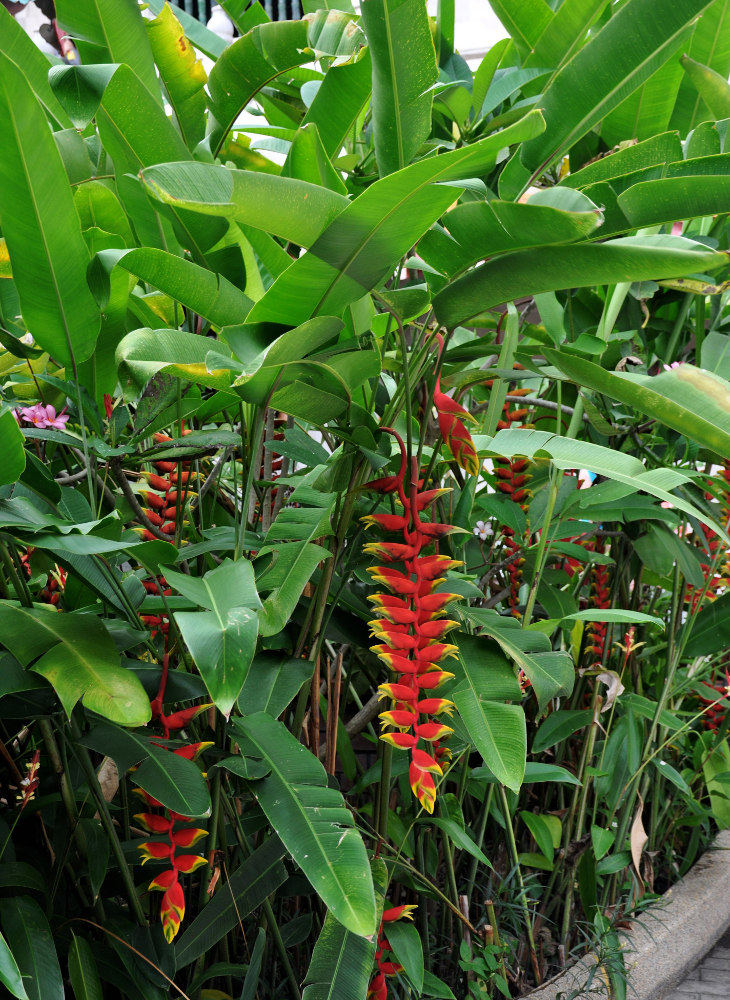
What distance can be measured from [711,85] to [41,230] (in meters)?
0.87

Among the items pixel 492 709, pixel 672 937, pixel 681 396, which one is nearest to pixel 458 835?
pixel 492 709

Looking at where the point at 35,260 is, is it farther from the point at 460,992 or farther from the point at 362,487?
the point at 460,992

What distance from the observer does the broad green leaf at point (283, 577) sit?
2.37ft

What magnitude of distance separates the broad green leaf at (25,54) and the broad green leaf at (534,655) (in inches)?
26.8

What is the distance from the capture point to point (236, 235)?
86 cm

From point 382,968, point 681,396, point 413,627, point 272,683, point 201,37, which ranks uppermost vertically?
point 201,37

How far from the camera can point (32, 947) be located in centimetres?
79

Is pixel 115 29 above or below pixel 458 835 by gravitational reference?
above

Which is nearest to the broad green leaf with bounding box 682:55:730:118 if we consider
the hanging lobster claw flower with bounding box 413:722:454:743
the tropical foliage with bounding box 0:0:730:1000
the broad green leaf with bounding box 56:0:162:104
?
the tropical foliage with bounding box 0:0:730:1000

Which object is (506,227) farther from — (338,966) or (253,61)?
(338,966)

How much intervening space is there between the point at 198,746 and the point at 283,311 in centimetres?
40

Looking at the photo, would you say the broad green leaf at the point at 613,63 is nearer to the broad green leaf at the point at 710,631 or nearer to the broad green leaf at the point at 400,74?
the broad green leaf at the point at 400,74

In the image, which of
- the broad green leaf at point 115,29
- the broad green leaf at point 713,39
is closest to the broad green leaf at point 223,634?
the broad green leaf at point 115,29

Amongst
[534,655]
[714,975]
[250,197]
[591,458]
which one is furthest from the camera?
[714,975]
